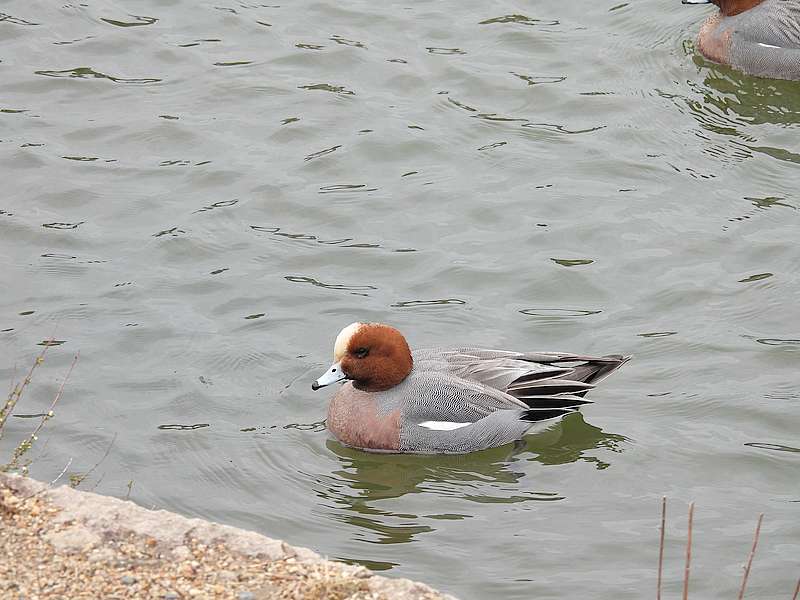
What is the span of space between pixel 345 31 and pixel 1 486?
23.7 ft

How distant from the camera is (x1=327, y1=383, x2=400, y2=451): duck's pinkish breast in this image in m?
7.39

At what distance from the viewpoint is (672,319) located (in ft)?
27.1

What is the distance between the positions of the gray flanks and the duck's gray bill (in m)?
2.18

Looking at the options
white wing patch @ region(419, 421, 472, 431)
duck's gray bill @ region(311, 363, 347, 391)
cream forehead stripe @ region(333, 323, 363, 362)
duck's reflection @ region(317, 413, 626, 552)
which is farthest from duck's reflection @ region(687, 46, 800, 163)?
duck's gray bill @ region(311, 363, 347, 391)

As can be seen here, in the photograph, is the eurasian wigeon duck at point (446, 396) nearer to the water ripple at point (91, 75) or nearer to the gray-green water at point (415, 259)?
the gray-green water at point (415, 259)

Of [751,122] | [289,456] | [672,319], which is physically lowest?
[289,456]

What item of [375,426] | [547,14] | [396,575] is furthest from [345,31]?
[396,575]

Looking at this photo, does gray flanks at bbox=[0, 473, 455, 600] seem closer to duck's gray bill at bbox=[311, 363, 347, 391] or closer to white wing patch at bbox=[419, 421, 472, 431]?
duck's gray bill at bbox=[311, 363, 347, 391]

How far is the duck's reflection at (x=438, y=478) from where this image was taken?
6.73 metres

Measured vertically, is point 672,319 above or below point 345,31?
below

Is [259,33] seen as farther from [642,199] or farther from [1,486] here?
[1,486]

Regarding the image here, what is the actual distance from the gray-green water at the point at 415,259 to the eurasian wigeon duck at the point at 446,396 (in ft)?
0.45

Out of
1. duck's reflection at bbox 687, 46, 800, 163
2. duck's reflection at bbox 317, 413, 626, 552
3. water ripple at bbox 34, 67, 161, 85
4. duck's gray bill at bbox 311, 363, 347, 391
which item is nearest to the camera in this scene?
duck's reflection at bbox 317, 413, 626, 552

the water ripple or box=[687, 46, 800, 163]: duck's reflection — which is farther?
the water ripple
